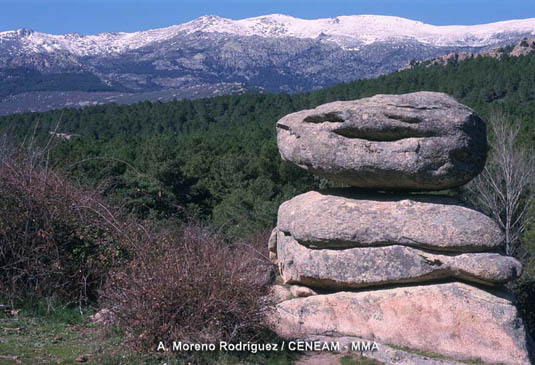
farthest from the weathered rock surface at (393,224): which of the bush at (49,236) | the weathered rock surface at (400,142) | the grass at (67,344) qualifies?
the bush at (49,236)

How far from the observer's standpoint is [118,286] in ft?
A: 28.5

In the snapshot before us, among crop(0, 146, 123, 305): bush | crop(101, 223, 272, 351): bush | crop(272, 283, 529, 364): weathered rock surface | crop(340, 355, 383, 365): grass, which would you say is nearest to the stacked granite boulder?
crop(272, 283, 529, 364): weathered rock surface

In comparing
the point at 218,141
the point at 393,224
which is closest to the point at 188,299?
the point at 393,224

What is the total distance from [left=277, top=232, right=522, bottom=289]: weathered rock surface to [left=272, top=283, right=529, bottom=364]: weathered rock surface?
0.26m

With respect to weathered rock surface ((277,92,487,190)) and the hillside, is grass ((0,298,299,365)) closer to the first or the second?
the hillside

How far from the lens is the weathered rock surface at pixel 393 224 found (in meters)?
10.4

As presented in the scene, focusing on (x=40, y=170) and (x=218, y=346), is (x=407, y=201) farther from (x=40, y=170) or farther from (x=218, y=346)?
(x=40, y=170)

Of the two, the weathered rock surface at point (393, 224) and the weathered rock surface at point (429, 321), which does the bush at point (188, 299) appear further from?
the weathered rock surface at point (393, 224)

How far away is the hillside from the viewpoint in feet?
81.7

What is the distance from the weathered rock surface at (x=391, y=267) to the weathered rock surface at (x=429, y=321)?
0.85 feet

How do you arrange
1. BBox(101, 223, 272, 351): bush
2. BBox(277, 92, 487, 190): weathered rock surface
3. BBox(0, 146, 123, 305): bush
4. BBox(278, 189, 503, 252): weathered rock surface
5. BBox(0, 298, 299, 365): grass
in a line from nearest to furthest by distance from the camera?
BBox(0, 298, 299, 365): grass, BBox(101, 223, 272, 351): bush, BBox(0, 146, 123, 305): bush, BBox(278, 189, 503, 252): weathered rock surface, BBox(277, 92, 487, 190): weathered rock surface

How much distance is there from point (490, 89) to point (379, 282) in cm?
4436

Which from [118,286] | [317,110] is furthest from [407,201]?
[118,286]

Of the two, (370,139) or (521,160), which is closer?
(370,139)
